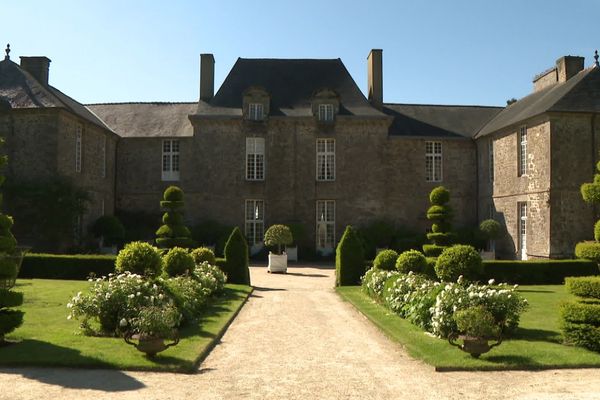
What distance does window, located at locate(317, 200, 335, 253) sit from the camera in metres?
28.1

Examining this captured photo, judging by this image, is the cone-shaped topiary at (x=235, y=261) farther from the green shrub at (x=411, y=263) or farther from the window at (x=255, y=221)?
the window at (x=255, y=221)

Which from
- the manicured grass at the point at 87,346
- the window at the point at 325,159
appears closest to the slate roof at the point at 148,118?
the window at the point at 325,159

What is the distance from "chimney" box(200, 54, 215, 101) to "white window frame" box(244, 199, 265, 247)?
5866mm

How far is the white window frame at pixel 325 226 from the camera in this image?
28.1 m

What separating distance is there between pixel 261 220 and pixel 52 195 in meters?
9.90

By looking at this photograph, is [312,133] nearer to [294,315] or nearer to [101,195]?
[101,195]

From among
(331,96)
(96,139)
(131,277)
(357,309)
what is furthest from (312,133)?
(131,277)

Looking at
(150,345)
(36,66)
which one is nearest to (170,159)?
(36,66)

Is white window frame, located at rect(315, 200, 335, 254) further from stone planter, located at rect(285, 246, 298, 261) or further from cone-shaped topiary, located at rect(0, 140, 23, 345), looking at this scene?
cone-shaped topiary, located at rect(0, 140, 23, 345)

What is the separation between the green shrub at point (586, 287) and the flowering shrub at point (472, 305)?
914 mm

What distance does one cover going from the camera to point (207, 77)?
95.8 ft

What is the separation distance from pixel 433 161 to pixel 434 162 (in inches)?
2.8

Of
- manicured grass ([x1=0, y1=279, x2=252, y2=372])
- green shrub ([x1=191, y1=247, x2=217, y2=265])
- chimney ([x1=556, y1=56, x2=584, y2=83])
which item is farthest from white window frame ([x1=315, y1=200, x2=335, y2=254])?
manicured grass ([x1=0, y1=279, x2=252, y2=372])

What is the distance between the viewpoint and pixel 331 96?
2836 centimetres
